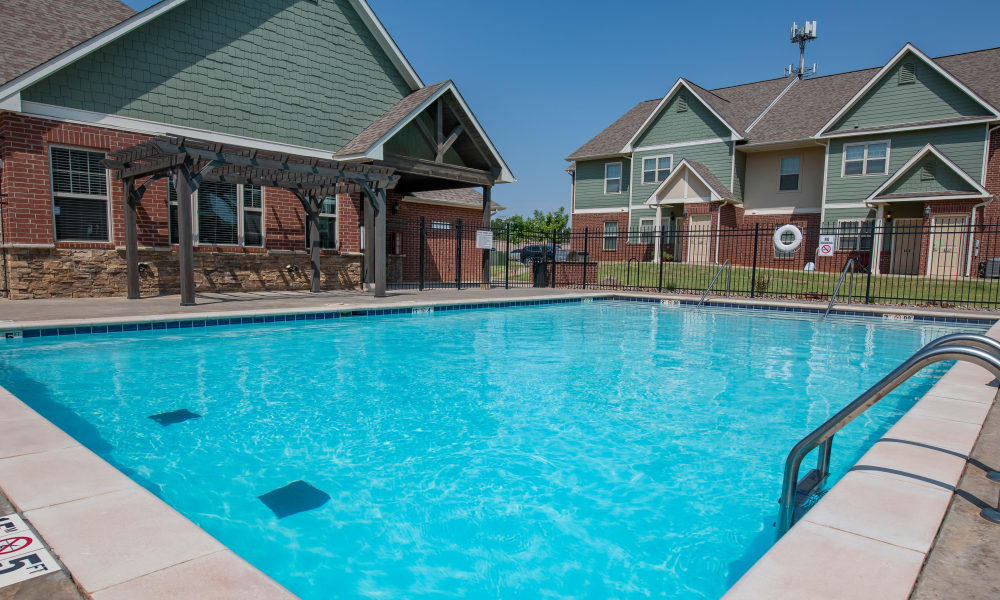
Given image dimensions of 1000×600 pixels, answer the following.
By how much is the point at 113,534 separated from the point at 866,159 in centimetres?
2346

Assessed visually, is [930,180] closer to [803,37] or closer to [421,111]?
[421,111]

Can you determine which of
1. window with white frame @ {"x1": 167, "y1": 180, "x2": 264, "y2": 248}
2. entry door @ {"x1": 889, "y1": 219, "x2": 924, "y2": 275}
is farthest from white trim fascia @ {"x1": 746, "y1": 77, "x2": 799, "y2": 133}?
window with white frame @ {"x1": 167, "y1": 180, "x2": 264, "y2": 248}

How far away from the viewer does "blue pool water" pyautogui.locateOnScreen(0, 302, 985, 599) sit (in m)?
2.69

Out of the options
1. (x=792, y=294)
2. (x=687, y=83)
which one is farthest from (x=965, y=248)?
(x=687, y=83)

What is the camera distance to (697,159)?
73.9 feet

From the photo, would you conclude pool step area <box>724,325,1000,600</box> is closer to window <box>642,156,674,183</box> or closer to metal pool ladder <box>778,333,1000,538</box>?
metal pool ladder <box>778,333,1000,538</box>

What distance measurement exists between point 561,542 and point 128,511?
198 cm

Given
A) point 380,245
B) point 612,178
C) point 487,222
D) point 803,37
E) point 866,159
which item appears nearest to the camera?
point 380,245

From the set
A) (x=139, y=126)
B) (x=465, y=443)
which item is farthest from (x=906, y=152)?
(x=139, y=126)

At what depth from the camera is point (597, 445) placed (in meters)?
4.16

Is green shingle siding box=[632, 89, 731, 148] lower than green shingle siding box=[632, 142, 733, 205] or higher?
higher

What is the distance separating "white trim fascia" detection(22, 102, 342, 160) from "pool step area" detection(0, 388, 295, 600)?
988 centimetres

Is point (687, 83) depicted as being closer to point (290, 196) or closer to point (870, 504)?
point (290, 196)

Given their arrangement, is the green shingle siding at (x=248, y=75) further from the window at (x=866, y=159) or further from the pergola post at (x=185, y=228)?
the window at (x=866, y=159)
